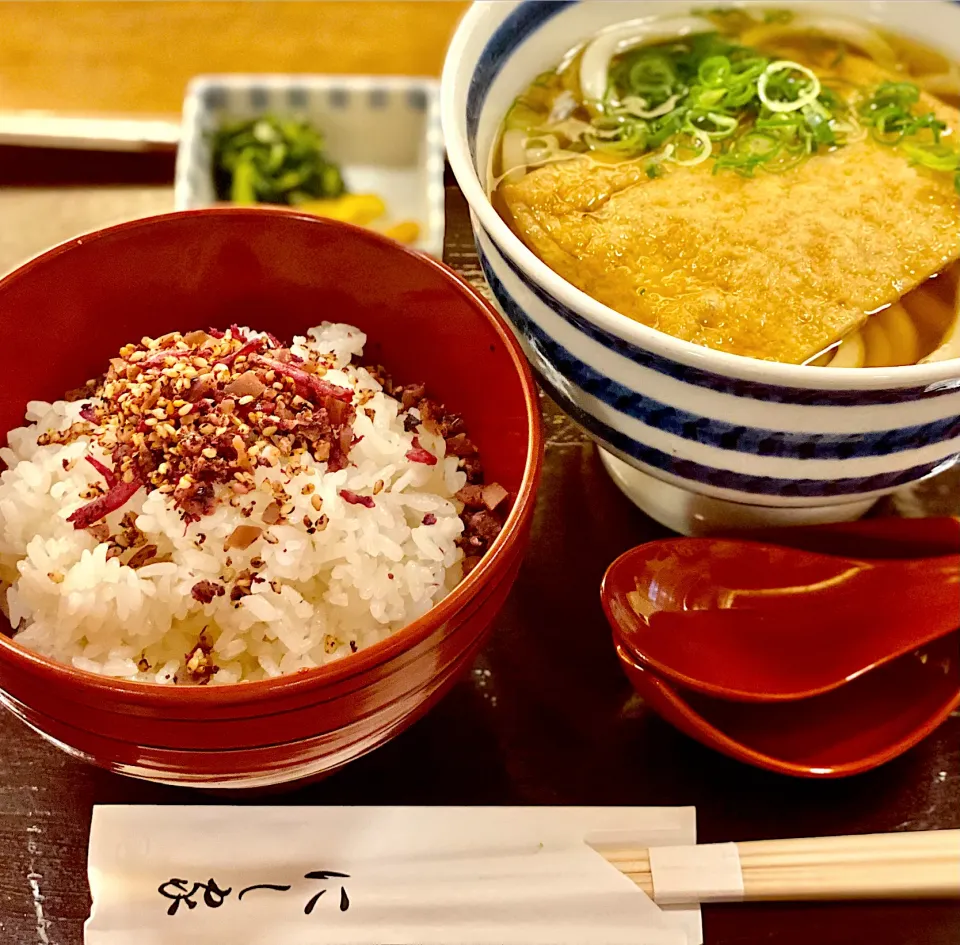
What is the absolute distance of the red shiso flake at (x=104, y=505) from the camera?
39.7 inches

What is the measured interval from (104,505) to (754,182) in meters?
0.88

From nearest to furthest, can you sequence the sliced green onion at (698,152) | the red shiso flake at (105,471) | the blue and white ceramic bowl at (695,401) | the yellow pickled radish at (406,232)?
the blue and white ceramic bowl at (695,401), the red shiso flake at (105,471), the sliced green onion at (698,152), the yellow pickled radish at (406,232)

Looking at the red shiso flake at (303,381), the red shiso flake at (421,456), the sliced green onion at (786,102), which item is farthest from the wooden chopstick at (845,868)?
the sliced green onion at (786,102)

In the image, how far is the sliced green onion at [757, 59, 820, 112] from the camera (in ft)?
4.50

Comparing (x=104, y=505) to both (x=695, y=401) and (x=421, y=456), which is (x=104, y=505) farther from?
(x=695, y=401)

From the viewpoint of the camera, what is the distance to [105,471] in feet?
3.40

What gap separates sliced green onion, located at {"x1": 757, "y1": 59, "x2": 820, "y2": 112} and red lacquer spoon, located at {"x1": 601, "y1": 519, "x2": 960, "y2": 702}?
2.10ft

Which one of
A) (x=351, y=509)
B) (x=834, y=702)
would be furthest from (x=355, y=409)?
(x=834, y=702)

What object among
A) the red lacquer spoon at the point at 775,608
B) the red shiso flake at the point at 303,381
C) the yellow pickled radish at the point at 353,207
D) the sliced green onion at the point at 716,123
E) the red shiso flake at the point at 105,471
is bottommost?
the yellow pickled radish at the point at 353,207

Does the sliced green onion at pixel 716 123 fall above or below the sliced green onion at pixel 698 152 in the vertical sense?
above

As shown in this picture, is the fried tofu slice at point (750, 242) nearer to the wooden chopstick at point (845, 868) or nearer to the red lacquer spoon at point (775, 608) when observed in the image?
the red lacquer spoon at point (775, 608)

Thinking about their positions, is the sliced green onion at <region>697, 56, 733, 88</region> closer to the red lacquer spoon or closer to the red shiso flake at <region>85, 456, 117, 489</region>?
the red lacquer spoon

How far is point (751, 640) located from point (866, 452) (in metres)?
0.28

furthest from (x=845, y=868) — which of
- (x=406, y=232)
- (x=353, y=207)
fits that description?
(x=353, y=207)
